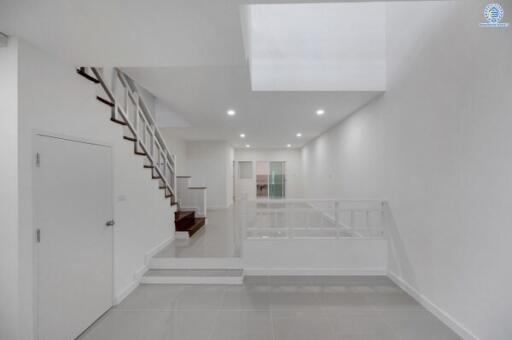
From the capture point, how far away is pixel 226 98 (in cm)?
388

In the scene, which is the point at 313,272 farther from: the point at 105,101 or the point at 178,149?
the point at 178,149

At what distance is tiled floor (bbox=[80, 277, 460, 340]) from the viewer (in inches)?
86.0

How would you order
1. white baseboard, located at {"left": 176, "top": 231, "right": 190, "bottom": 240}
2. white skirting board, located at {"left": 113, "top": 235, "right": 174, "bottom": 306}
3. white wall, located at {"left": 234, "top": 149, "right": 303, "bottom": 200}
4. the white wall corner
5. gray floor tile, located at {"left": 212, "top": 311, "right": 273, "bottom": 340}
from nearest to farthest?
1. the white wall corner
2. gray floor tile, located at {"left": 212, "top": 311, "right": 273, "bottom": 340}
3. white skirting board, located at {"left": 113, "top": 235, "right": 174, "bottom": 306}
4. white baseboard, located at {"left": 176, "top": 231, "right": 190, "bottom": 240}
5. white wall, located at {"left": 234, "top": 149, "right": 303, "bottom": 200}

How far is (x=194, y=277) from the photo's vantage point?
3.19 metres

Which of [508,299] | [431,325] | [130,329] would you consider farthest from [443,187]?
[130,329]

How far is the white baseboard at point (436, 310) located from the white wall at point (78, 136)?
11.6 ft

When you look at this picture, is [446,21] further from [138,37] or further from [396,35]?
[138,37]

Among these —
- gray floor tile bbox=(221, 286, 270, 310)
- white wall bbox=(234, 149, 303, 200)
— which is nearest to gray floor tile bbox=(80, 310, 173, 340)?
gray floor tile bbox=(221, 286, 270, 310)

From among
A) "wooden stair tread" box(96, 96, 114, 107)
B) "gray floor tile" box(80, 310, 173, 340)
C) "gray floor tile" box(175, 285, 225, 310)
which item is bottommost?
"gray floor tile" box(80, 310, 173, 340)

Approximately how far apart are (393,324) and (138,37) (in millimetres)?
3487

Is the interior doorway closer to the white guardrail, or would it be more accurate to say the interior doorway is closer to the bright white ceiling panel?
the white guardrail

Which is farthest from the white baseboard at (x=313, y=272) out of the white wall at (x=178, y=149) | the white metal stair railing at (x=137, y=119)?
the white wall at (x=178, y=149)
